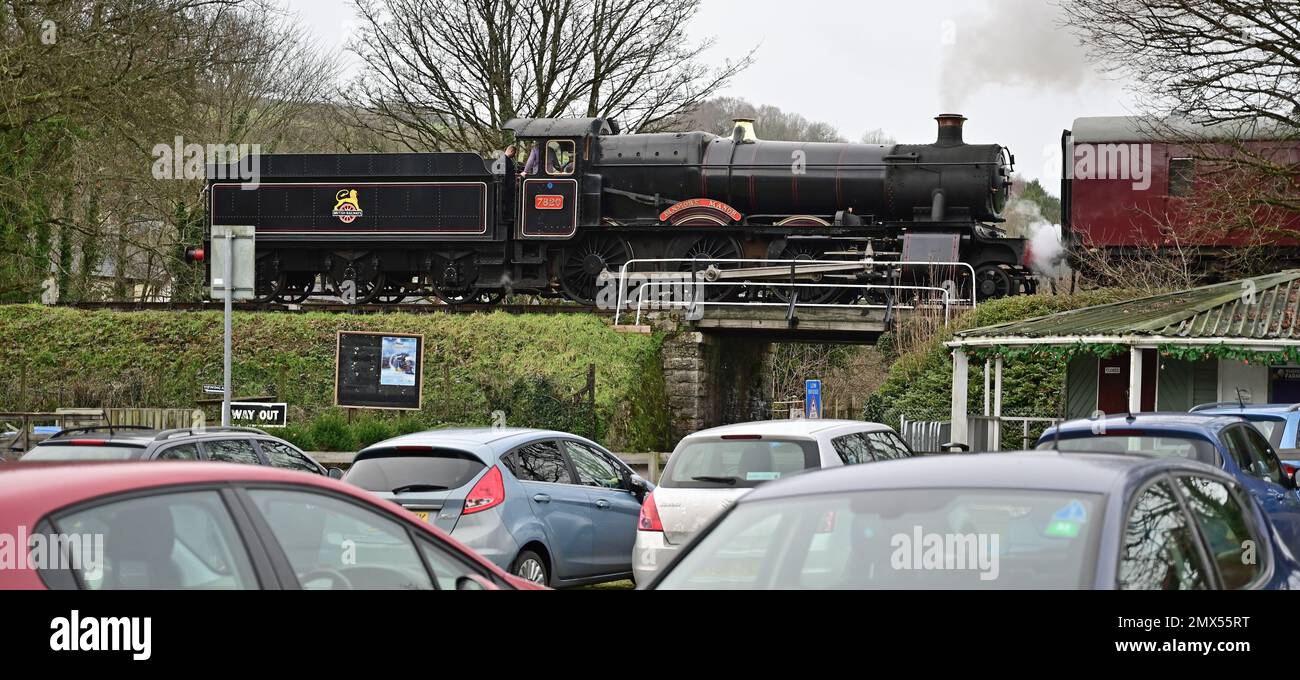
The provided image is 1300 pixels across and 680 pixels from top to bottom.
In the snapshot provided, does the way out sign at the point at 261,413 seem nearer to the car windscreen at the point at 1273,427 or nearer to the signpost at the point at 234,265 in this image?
the signpost at the point at 234,265

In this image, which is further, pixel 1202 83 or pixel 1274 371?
pixel 1202 83

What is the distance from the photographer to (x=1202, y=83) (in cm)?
2295

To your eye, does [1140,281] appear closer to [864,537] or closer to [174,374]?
[174,374]

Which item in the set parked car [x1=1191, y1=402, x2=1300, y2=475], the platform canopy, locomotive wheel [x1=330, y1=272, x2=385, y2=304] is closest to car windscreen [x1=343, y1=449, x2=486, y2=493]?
parked car [x1=1191, y1=402, x2=1300, y2=475]

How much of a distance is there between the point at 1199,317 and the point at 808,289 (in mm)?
10739

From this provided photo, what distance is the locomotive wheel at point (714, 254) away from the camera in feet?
87.4

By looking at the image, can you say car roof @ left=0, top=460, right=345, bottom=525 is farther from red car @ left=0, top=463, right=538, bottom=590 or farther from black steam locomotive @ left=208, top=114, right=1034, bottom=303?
black steam locomotive @ left=208, top=114, right=1034, bottom=303

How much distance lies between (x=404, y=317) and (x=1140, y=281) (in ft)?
45.9

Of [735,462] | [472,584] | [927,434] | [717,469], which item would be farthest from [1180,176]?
[472,584]

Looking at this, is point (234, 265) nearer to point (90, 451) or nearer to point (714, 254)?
point (90, 451)

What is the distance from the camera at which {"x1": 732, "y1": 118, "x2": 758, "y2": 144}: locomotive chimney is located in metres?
27.7

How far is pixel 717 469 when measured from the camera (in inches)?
404
